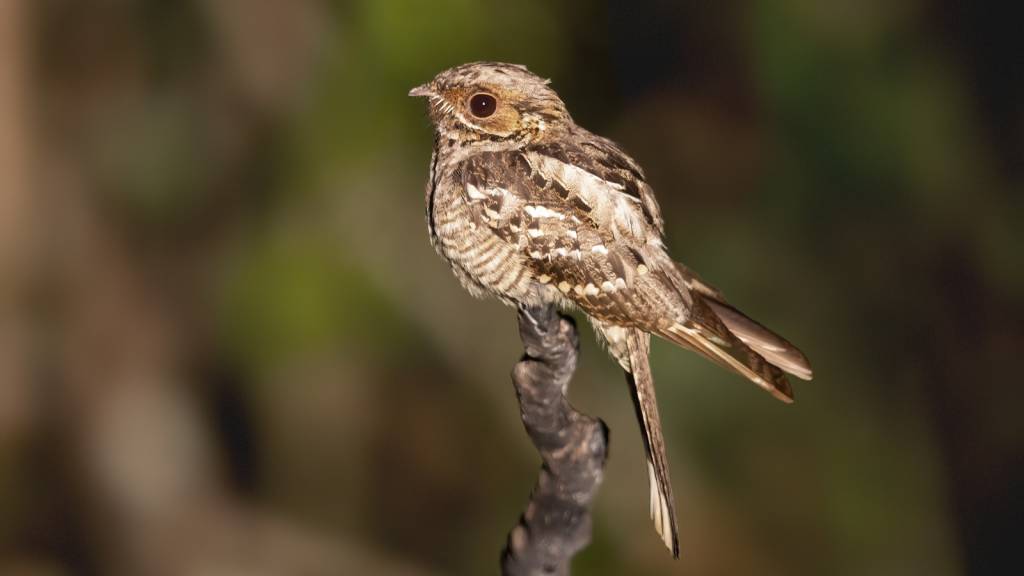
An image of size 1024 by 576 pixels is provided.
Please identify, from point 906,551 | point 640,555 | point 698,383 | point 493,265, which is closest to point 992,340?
point 906,551

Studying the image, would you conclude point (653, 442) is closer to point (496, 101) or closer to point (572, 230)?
point (572, 230)

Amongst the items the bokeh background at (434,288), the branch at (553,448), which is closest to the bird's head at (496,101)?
the branch at (553,448)

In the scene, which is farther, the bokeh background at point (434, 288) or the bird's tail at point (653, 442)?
the bokeh background at point (434, 288)

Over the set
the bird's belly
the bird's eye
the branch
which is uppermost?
the bird's eye

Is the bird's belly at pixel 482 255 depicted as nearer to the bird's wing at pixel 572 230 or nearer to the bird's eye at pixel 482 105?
the bird's wing at pixel 572 230

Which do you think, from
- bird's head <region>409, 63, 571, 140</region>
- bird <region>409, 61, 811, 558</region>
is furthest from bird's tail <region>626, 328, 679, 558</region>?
bird's head <region>409, 63, 571, 140</region>

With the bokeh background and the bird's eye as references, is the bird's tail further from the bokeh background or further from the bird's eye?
the bokeh background

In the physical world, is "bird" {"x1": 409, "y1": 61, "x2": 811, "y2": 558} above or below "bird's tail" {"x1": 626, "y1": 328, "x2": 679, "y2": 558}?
above
